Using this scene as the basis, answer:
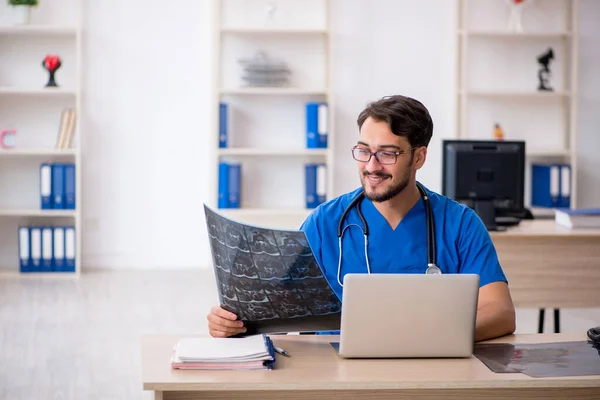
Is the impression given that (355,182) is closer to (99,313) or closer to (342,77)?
(342,77)

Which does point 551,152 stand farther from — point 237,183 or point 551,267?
point 551,267

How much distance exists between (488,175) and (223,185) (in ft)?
8.04

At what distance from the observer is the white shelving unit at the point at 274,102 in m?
6.34

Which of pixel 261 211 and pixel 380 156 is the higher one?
pixel 380 156

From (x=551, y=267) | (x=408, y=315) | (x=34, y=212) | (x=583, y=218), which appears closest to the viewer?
(x=408, y=315)

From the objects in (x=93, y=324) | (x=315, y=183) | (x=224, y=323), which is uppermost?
(x=315, y=183)

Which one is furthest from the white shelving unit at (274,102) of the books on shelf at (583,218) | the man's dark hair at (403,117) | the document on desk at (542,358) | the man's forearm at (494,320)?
the document on desk at (542,358)

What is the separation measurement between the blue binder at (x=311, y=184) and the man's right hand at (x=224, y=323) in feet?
13.5

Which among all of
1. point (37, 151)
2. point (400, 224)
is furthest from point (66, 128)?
point (400, 224)

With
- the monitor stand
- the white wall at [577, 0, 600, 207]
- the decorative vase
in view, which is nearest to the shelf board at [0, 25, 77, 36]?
the decorative vase

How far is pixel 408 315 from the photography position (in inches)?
74.6

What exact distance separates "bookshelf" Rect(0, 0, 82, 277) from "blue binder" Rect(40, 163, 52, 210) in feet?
0.48

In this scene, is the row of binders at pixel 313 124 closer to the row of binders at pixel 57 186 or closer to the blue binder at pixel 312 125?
the blue binder at pixel 312 125

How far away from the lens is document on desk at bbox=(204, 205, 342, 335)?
190cm
